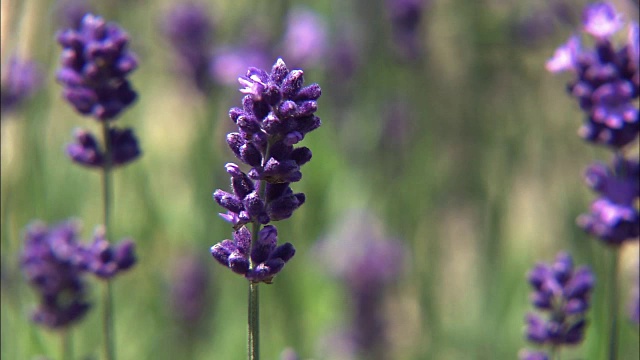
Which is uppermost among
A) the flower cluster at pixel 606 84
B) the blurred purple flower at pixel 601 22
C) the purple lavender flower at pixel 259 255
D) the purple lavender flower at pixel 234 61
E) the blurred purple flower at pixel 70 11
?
the blurred purple flower at pixel 70 11

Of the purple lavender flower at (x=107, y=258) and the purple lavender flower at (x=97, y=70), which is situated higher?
the purple lavender flower at (x=97, y=70)

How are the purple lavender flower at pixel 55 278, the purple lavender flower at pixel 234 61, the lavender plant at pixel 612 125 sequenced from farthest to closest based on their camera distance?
the purple lavender flower at pixel 234 61
the purple lavender flower at pixel 55 278
the lavender plant at pixel 612 125

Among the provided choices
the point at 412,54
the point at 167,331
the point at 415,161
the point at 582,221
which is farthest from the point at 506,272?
the point at 582,221

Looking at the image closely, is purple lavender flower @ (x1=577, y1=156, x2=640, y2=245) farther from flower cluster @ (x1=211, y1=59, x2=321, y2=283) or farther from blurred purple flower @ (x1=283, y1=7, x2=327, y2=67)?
blurred purple flower @ (x1=283, y1=7, x2=327, y2=67)

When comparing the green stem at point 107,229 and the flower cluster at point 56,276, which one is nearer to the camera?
the green stem at point 107,229

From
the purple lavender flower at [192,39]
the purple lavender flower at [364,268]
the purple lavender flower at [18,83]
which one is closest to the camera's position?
the purple lavender flower at [18,83]

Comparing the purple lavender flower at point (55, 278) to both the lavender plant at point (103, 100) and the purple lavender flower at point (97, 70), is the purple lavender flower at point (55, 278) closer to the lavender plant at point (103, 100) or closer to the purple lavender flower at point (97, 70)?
the lavender plant at point (103, 100)

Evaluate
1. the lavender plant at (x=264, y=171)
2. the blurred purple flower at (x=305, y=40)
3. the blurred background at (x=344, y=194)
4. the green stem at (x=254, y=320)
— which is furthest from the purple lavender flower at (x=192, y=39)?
the green stem at (x=254, y=320)
